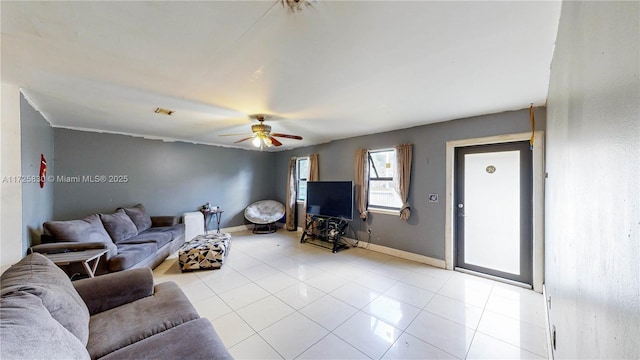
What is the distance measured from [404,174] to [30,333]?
4.13m

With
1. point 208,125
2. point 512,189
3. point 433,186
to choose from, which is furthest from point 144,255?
point 512,189

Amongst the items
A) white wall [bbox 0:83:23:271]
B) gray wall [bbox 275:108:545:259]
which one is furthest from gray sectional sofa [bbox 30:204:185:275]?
gray wall [bbox 275:108:545:259]

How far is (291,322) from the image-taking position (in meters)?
2.23

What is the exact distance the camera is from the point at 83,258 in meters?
2.50

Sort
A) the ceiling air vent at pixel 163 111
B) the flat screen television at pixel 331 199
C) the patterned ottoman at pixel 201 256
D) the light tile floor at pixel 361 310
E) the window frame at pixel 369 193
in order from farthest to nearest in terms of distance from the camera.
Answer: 1. the flat screen television at pixel 331 199
2. the window frame at pixel 369 193
3. the patterned ottoman at pixel 201 256
4. the ceiling air vent at pixel 163 111
5. the light tile floor at pixel 361 310

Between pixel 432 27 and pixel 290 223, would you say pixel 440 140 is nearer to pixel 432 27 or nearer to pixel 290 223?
pixel 432 27

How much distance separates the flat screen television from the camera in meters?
4.56

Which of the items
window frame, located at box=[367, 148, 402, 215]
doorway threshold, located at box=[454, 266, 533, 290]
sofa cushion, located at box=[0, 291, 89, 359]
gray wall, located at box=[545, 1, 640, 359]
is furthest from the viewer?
window frame, located at box=[367, 148, 402, 215]

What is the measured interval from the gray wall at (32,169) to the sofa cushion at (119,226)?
0.68 meters

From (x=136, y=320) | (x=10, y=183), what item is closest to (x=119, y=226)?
(x=10, y=183)

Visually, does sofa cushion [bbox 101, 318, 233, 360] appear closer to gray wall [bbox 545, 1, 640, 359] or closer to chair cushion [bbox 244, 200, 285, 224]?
gray wall [bbox 545, 1, 640, 359]

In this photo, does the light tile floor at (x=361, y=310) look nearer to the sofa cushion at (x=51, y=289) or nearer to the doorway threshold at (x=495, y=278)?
the doorway threshold at (x=495, y=278)

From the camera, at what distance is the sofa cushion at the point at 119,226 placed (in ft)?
11.7

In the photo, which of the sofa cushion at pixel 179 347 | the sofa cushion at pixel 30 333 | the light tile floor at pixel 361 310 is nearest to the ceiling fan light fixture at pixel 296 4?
the sofa cushion at pixel 30 333
